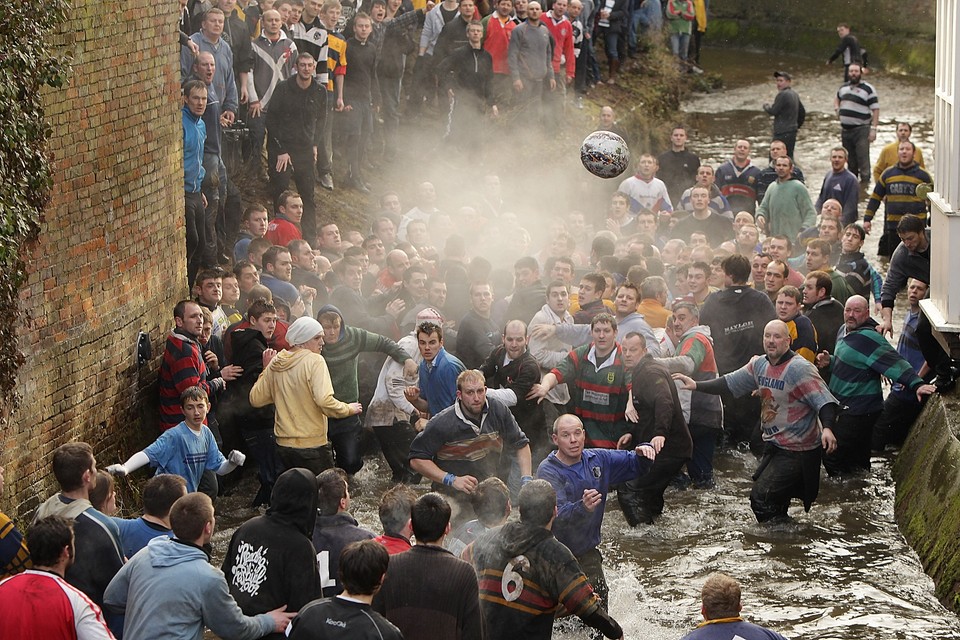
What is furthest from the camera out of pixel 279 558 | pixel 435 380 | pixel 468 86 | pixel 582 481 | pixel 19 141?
pixel 468 86

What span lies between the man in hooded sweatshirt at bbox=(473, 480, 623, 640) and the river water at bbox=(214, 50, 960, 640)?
148cm

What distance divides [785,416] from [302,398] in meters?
3.52

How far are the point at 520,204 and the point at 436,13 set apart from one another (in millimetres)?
3219

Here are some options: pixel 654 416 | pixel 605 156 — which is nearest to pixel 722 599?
pixel 654 416

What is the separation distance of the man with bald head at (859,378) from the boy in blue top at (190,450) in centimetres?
483

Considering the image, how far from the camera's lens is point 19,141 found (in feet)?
28.5

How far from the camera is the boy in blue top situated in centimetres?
906

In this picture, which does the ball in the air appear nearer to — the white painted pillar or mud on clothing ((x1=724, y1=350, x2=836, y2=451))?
the white painted pillar

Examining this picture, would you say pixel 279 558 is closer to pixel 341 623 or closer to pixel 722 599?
pixel 341 623

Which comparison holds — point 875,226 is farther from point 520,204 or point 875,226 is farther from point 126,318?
point 126,318

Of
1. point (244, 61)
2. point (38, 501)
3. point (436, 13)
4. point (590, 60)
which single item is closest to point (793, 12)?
point (590, 60)

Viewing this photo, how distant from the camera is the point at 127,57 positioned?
34.4 ft

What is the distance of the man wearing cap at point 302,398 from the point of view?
981 centimetres

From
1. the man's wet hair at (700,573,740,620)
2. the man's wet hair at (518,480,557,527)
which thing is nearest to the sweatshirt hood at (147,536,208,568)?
the man's wet hair at (518,480,557,527)
